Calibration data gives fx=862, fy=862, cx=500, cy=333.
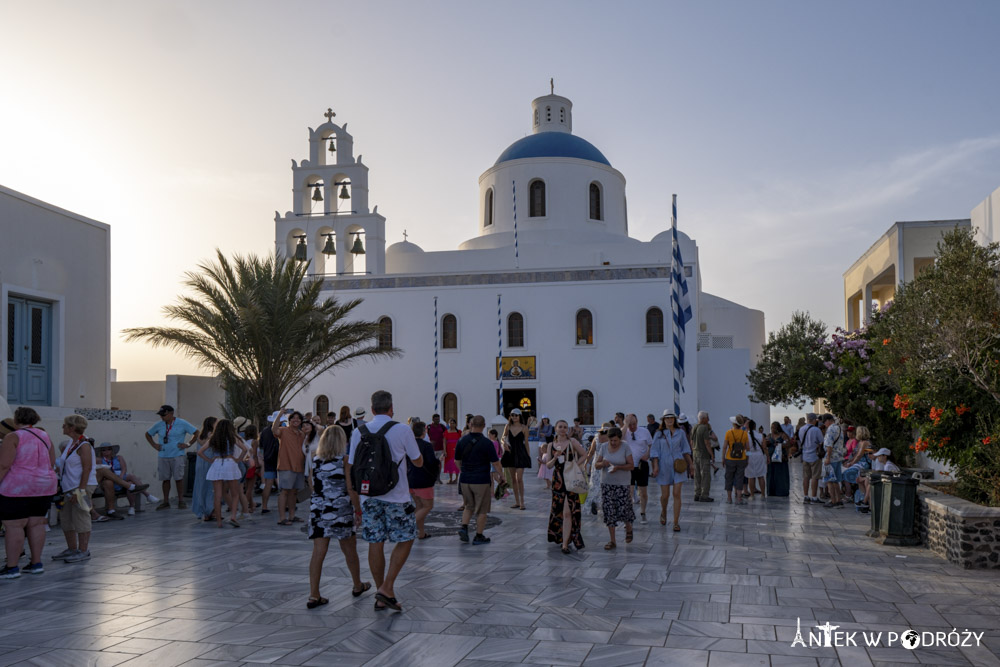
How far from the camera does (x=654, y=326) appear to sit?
28.8 meters

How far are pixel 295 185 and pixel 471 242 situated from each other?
8673 millimetres

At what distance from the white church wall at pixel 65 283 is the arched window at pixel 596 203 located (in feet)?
68.0

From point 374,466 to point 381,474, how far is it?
7 centimetres

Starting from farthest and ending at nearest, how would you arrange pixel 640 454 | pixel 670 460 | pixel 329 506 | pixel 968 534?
pixel 640 454, pixel 670 460, pixel 968 534, pixel 329 506

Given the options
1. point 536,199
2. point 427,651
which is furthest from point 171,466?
point 536,199

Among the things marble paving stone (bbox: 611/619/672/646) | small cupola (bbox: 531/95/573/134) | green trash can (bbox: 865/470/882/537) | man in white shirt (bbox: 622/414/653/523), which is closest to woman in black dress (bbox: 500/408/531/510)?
man in white shirt (bbox: 622/414/653/523)

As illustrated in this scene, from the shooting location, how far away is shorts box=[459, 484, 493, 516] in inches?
369

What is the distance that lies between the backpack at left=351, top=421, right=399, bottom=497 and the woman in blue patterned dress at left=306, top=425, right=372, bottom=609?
1.09 ft

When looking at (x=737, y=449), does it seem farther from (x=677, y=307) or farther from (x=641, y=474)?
(x=677, y=307)

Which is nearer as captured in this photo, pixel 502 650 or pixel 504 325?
pixel 502 650

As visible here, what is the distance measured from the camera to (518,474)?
12.9 metres

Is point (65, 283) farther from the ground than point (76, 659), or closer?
farther from the ground

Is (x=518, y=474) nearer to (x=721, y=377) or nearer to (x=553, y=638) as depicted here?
(x=553, y=638)

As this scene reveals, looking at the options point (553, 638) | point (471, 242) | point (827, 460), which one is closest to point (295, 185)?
point (471, 242)
